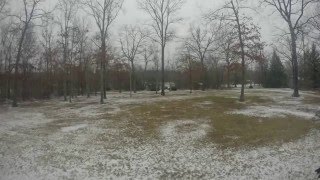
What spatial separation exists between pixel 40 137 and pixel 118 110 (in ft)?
33.6

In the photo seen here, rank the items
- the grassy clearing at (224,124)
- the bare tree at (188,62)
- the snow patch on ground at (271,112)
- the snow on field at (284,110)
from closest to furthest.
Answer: the grassy clearing at (224,124), the snow patch on ground at (271,112), the snow on field at (284,110), the bare tree at (188,62)

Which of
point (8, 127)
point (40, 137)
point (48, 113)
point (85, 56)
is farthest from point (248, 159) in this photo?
point (85, 56)

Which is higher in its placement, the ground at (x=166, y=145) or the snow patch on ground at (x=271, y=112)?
the snow patch on ground at (x=271, y=112)

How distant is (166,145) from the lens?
16.5 metres

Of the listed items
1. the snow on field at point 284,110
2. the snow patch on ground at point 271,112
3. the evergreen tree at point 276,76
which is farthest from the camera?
the evergreen tree at point 276,76

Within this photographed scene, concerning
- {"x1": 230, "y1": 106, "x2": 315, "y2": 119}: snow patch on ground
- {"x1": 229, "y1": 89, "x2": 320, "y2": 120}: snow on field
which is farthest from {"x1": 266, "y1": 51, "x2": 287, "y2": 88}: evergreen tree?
{"x1": 230, "y1": 106, "x2": 315, "y2": 119}: snow patch on ground

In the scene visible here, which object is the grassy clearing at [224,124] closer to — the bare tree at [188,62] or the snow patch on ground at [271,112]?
the snow patch on ground at [271,112]

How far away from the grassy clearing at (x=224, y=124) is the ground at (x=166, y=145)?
0.17ft

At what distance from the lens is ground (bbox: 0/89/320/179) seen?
13.2 metres

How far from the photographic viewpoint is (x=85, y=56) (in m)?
51.1

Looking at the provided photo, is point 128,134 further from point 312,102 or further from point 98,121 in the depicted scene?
point 312,102

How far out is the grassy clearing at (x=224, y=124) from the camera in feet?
56.1

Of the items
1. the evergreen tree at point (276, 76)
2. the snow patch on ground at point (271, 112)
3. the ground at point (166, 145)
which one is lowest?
the ground at point (166, 145)

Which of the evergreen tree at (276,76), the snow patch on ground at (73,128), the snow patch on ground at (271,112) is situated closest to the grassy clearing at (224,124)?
the snow patch on ground at (271,112)
